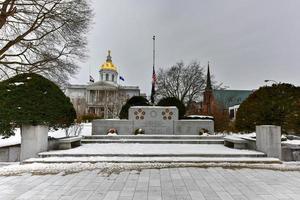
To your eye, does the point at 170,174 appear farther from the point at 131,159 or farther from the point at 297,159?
the point at 297,159

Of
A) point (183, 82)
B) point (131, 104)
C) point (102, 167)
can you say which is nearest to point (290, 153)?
point (102, 167)

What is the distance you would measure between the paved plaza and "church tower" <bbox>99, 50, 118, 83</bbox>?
66289 mm

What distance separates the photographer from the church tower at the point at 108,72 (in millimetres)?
71062

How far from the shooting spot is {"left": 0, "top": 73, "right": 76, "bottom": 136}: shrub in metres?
8.54

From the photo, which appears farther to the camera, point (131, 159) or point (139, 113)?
point (139, 113)

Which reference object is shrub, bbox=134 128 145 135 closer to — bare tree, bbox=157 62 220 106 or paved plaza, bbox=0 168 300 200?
paved plaza, bbox=0 168 300 200

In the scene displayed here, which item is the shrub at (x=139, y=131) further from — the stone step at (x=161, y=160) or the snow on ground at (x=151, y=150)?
the stone step at (x=161, y=160)

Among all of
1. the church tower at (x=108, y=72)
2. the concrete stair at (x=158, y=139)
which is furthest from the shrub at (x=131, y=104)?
the church tower at (x=108, y=72)

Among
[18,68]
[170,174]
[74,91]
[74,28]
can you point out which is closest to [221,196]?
[170,174]

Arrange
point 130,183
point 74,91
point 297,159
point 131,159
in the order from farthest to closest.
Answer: point 74,91, point 297,159, point 131,159, point 130,183

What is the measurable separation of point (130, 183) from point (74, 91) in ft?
227

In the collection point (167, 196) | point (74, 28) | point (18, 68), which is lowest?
point (167, 196)

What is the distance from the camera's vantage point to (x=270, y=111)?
9.34 meters

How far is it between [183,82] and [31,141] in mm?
29656
